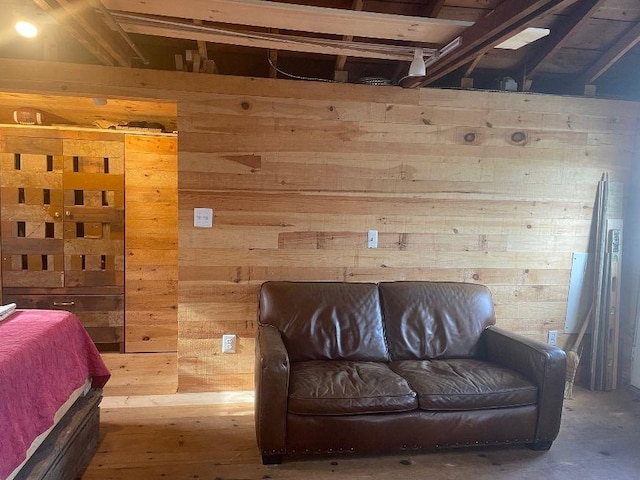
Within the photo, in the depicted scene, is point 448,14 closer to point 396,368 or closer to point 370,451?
point 396,368

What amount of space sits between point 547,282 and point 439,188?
1.18 metres

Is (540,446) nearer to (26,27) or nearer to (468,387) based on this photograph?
(468,387)

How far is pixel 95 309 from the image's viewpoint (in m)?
3.94

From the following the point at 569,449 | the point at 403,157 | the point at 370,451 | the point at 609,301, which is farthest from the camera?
the point at 609,301

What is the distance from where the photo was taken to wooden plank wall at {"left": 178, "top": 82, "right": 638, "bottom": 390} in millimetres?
3127

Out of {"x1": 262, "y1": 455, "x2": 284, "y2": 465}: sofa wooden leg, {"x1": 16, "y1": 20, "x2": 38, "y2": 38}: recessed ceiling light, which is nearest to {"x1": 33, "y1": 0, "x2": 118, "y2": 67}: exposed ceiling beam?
{"x1": 16, "y1": 20, "x2": 38, "y2": 38}: recessed ceiling light

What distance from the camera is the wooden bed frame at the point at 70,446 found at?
1.77 m

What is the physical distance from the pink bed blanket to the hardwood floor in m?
0.45

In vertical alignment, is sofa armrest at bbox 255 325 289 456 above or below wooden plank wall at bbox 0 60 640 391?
below

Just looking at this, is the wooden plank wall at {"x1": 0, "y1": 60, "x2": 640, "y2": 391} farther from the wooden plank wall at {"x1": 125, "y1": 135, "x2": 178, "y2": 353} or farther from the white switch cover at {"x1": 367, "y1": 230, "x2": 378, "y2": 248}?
the wooden plank wall at {"x1": 125, "y1": 135, "x2": 178, "y2": 353}

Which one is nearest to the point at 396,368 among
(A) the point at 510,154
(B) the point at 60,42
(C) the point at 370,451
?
(C) the point at 370,451

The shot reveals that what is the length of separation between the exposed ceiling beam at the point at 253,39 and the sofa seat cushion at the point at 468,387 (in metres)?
1.99

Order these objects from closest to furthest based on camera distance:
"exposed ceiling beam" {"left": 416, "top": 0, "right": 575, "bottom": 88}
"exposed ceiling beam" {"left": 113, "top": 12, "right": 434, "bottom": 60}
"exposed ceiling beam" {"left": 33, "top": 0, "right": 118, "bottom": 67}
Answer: "exposed ceiling beam" {"left": 416, "top": 0, "right": 575, "bottom": 88}, "exposed ceiling beam" {"left": 33, "top": 0, "right": 118, "bottom": 67}, "exposed ceiling beam" {"left": 113, "top": 12, "right": 434, "bottom": 60}

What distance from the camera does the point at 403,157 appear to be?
10.8ft
